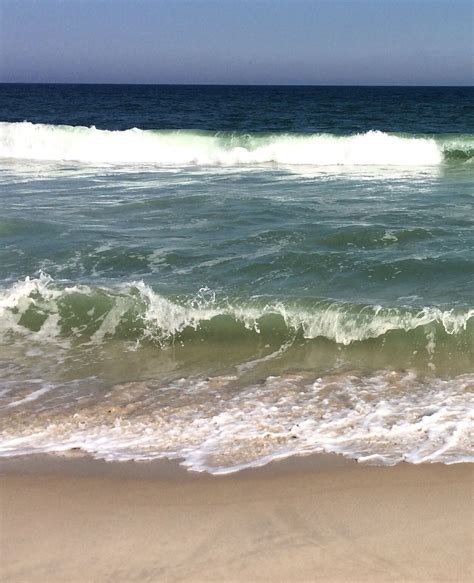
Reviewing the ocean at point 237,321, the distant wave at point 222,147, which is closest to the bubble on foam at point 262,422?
the ocean at point 237,321

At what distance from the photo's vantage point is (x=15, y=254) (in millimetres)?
8398

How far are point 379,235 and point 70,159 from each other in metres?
Result: 12.6

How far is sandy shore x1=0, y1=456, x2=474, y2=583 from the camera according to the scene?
296cm

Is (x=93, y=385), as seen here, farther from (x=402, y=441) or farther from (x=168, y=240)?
(x=168, y=240)

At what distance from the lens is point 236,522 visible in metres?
3.33

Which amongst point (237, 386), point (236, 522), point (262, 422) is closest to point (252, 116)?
point (237, 386)

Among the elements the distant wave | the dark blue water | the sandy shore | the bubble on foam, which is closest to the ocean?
the bubble on foam

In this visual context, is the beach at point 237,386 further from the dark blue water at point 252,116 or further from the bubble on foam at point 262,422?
the dark blue water at point 252,116

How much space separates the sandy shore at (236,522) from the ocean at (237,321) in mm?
236

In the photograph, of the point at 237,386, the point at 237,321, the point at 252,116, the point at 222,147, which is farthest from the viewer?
the point at 252,116

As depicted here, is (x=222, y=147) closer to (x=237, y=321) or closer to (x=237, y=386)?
(x=237, y=321)

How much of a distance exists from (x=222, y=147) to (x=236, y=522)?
17.7 meters

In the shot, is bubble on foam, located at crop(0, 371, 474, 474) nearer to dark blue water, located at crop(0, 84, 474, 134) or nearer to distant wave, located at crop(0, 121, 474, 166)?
distant wave, located at crop(0, 121, 474, 166)

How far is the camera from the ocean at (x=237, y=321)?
4.38 metres
